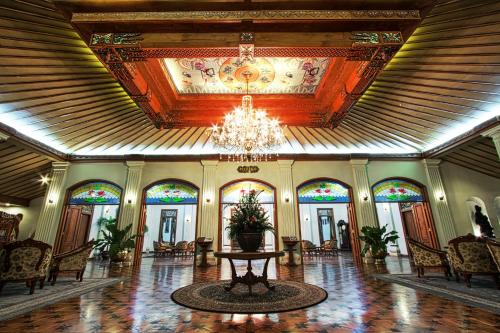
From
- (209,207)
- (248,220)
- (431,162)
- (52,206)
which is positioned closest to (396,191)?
(431,162)

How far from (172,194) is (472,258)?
770cm

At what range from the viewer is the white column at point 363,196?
7.55 metres

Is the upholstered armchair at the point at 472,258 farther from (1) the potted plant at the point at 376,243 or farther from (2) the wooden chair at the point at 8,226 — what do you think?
(2) the wooden chair at the point at 8,226

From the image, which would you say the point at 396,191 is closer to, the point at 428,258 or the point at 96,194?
the point at 428,258

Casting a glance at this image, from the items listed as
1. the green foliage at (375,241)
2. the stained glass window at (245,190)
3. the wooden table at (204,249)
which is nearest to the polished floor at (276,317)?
the wooden table at (204,249)

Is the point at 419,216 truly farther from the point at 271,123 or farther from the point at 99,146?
the point at 99,146

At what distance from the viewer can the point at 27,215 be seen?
8.88 meters

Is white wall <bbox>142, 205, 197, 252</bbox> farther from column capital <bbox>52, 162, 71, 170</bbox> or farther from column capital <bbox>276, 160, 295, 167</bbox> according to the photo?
column capital <bbox>276, 160, 295, 167</bbox>

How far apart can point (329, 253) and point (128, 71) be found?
34.3ft

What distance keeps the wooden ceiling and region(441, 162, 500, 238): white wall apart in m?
1.47

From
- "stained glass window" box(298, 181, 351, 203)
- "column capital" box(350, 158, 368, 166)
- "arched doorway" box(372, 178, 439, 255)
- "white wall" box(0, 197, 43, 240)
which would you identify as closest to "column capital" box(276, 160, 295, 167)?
"stained glass window" box(298, 181, 351, 203)

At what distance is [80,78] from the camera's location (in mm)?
4711

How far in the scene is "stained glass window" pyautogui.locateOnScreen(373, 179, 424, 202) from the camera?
802 centimetres

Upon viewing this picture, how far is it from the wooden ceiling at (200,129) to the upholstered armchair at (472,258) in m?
3.10
